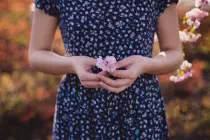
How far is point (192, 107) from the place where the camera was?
9.76ft

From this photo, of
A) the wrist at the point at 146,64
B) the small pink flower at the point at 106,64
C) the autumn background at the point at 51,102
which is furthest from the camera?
the autumn background at the point at 51,102

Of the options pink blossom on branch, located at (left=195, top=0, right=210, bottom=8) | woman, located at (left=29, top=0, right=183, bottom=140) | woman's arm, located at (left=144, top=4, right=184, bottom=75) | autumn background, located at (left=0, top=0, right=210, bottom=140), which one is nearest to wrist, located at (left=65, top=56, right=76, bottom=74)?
woman, located at (left=29, top=0, right=183, bottom=140)

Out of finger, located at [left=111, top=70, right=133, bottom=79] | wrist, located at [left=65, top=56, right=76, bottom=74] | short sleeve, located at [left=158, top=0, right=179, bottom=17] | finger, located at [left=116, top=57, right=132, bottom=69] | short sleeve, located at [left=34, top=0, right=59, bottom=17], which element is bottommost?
wrist, located at [left=65, top=56, right=76, bottom=74]

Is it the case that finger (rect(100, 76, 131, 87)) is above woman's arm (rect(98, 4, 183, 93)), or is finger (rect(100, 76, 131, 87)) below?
below

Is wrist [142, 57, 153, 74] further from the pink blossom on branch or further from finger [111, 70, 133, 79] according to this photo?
the pink blossom on branch

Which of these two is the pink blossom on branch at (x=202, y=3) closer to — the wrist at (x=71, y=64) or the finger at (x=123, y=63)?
the finger at (x=123, y=63)

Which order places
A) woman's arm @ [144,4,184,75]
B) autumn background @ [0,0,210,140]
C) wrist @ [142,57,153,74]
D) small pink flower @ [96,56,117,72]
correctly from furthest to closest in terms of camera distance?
autumn background @ [0,0,210,140], woman's arm @ [144,4,184,75], wrist @ [142,57,153,74], small pink flower @ [96,56,117,72]

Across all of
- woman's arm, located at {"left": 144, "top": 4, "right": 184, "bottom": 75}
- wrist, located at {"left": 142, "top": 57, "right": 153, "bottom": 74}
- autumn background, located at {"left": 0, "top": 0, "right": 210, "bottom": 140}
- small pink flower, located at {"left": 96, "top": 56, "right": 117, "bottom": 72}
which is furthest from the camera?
autumn background, located at {"left": 0, "top": 0, "right": 210, "bottom": 140}

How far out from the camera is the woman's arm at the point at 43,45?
1170mm

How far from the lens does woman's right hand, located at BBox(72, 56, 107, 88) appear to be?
1001 mm

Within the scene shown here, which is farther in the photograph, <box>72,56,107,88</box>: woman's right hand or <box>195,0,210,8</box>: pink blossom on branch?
<box>195,0,210,8</box>: pink blossom on branch

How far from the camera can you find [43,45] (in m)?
1.21

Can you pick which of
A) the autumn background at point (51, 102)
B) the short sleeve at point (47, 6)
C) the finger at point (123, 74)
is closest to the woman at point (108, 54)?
the short sleeve at point (47, 6)

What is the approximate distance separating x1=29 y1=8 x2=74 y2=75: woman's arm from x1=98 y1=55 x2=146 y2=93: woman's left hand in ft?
0.76
